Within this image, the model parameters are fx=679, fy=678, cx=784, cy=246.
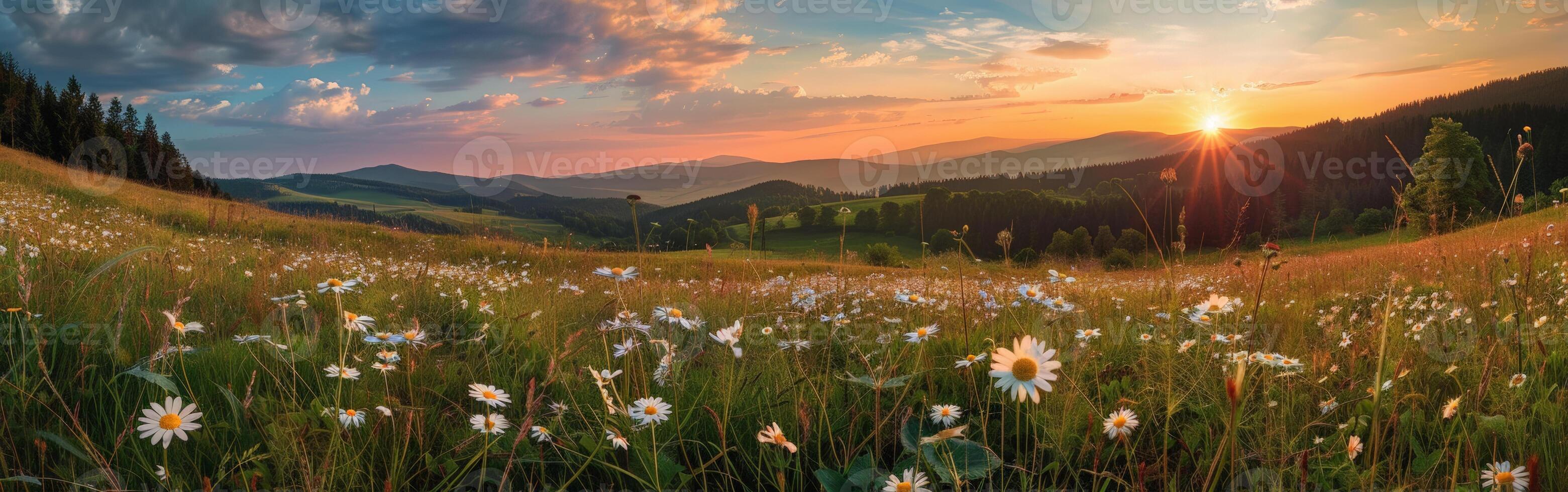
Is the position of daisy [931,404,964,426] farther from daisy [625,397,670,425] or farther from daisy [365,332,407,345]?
daisy [365,332,407,345]

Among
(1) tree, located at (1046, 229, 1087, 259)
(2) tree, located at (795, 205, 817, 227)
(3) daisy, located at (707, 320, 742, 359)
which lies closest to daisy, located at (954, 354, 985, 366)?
(3) daisy, located at (707, 320, 742, 359)

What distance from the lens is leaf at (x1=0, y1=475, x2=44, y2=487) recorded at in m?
1.68

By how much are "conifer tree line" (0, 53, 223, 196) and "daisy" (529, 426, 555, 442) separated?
6083 centimetres

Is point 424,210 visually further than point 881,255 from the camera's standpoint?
Yes

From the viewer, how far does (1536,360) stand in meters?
2.92

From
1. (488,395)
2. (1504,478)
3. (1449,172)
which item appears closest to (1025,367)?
(1504,478)

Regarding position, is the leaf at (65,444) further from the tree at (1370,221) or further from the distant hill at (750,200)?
the distant hill at (750,200)

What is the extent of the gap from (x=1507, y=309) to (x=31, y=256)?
921cm

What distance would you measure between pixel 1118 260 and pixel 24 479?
7408 cm

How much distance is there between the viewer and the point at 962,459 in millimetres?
2025

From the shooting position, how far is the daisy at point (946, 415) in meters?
1.99

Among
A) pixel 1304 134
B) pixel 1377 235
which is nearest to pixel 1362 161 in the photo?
pixel 1304 134

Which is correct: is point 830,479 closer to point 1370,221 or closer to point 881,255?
point 881,255

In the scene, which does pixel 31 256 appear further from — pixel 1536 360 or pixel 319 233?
pixel 319 233
